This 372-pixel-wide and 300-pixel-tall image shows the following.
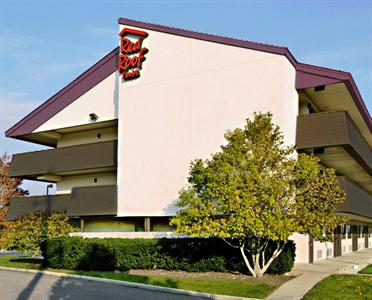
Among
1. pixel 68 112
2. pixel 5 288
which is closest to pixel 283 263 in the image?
pixel 5 288

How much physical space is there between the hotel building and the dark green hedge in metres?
5.19

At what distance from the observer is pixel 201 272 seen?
1877 cm

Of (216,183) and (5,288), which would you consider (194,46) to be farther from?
(5,288)

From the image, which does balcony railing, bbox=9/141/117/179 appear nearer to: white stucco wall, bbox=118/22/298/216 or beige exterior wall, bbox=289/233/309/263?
white stucco wall, bbox=118/22/298/216

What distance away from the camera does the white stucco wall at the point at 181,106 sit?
73.8ft

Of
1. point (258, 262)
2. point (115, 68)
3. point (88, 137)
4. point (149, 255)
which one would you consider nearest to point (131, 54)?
point (115, 68)

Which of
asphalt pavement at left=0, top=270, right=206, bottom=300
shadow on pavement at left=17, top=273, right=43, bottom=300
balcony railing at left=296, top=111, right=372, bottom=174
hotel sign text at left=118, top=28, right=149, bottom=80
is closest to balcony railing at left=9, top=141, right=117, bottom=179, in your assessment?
hotel sign text at left=118, top=28, right=149, bottom=80

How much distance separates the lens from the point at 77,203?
96.7 feet

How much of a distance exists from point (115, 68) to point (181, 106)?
6441mm

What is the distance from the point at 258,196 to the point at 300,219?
160 centimetres

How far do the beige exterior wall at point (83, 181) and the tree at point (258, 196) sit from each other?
47.8ft

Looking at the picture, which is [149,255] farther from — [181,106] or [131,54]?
[131,54]

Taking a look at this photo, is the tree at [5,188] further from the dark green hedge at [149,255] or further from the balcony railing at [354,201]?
the balcony railing at [354,201]

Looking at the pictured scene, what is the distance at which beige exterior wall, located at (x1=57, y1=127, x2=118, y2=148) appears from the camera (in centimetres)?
3178
